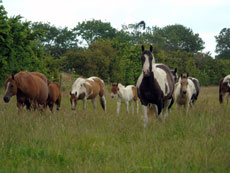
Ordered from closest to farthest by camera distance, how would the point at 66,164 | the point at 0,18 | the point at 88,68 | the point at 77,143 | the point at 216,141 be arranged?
the point at 66,164 < the point at 216,141 < the point at 77,143 < the point at 0,18 < the point at 88,68

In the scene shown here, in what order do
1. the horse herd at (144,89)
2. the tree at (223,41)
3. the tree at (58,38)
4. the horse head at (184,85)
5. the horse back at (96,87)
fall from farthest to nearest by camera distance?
the tree at (223,41) → the tree at (58,38) → the horse back at (96,87) → the horse head at (184,85) → the horse herd at (144,89)

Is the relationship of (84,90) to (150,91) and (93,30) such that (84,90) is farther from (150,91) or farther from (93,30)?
(93,30)

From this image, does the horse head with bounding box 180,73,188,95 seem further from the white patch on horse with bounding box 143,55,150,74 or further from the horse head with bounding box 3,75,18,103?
the horse head with bounding box 3,75,18,103

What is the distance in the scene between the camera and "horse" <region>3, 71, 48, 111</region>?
8.09 metres

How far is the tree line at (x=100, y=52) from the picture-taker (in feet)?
47.1

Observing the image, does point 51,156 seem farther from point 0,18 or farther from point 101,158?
point 0,18

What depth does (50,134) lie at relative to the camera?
5.88m

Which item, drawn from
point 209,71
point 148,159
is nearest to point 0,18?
point 148,159

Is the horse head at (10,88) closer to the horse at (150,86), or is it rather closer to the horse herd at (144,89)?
the horse herd at (144,89)

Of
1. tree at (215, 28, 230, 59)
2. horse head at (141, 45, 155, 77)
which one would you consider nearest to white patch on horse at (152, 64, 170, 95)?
horse head at (141, 45, 155, 77)

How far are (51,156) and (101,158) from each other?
0.84 m

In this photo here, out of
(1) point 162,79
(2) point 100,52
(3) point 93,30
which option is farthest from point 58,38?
(1) point 162,79

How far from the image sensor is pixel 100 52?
34656mm

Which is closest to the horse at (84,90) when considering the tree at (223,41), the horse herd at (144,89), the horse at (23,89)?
the horse herd at (144,89)
